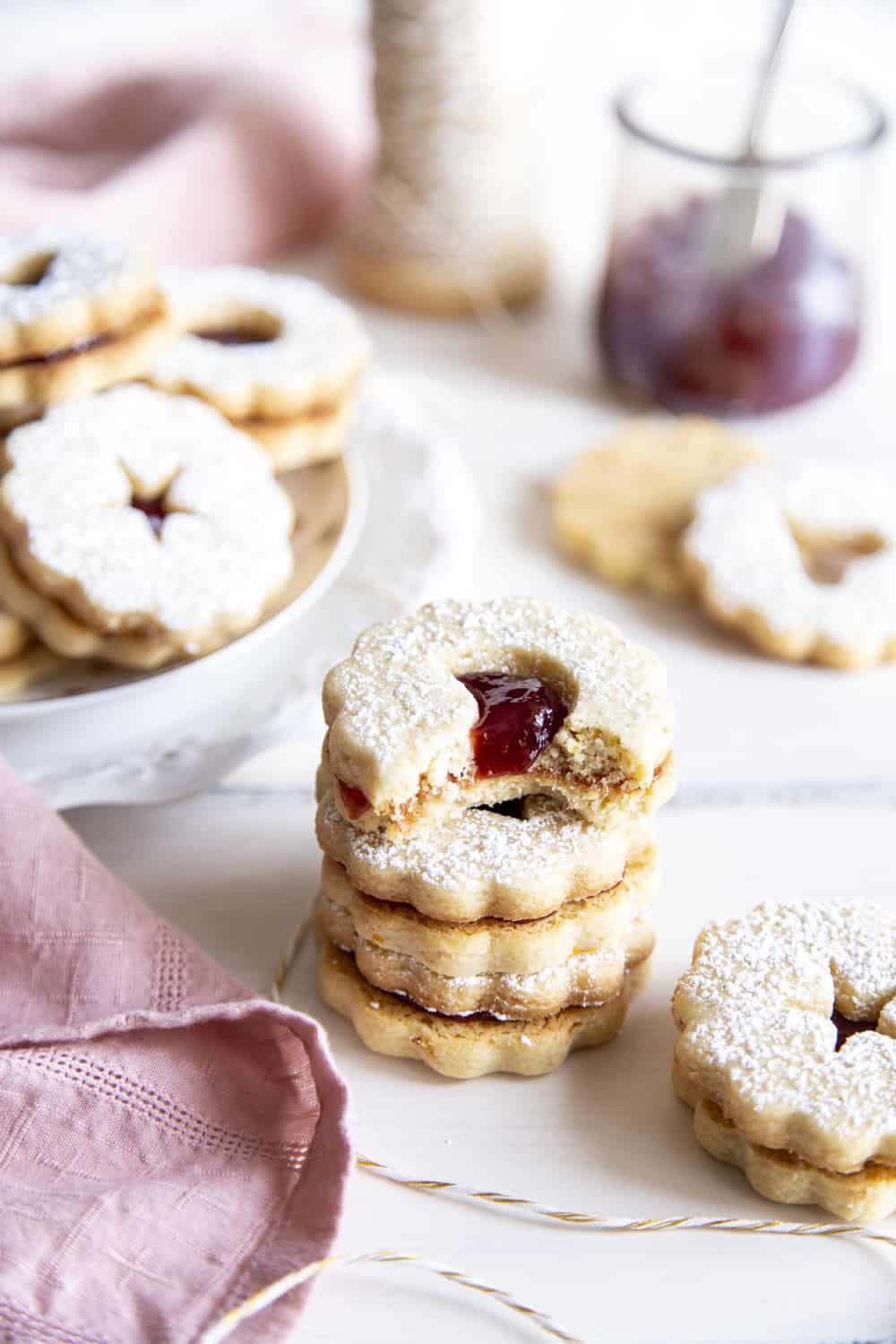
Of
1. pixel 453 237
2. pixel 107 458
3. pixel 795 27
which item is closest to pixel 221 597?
pixel 107 458

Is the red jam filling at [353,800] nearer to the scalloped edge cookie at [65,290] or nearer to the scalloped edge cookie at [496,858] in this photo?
the scalloped edge cookie at [496,858]

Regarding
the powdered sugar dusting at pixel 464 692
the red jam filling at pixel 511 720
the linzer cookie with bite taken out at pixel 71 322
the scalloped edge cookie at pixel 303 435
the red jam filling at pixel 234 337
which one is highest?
the linzer cookie with bite taken out at pixel 71 322

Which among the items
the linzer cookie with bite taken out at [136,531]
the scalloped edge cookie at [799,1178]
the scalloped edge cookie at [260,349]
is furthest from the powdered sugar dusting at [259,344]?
the scalloped edge cookie at [799,1178]

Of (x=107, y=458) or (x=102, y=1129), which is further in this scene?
(x=107, y=458)

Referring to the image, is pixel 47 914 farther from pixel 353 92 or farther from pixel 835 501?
pixel 353 92

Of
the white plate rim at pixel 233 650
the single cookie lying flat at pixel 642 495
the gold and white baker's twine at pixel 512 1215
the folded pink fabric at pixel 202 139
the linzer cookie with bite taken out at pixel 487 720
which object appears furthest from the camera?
the folded pink fabric at pixel 202 139

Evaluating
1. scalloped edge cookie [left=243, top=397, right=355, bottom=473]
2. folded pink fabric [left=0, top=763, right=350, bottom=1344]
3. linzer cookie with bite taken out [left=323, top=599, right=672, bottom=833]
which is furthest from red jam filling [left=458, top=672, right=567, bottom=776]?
scalloped edge cookie [left=243, top=397, right=355, bottom=473]

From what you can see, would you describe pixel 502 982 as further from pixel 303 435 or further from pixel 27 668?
pixel 303 435
